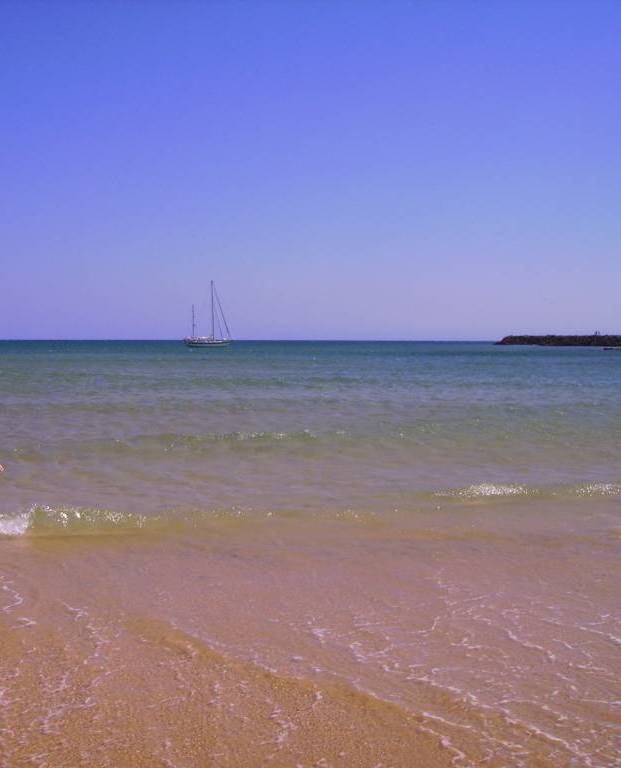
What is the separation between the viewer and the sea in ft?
12.5

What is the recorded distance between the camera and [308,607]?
18.6 ft

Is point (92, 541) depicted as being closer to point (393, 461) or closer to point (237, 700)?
point (237, 700)

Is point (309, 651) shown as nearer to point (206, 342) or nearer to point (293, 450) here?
point (293, 450)

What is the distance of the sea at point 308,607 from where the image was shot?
12.5ft

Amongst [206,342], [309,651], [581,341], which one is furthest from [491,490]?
[581,341]

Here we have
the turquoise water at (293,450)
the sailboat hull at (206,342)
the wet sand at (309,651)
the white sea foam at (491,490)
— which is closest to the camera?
the wet sand at (309,651)

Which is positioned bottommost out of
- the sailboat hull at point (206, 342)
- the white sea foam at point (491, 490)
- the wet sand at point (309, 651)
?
the wet sand at point (309, 651)

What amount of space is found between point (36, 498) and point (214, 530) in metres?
2.90

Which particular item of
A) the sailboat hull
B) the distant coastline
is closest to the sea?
the sailboat hull

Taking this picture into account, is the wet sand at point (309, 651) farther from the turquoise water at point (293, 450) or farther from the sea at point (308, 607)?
the turquoise water at point (293, 450)

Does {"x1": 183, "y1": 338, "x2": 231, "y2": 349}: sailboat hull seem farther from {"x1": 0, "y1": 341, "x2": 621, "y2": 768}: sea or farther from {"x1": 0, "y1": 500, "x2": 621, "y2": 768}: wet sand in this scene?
{"x1": 0, "y1": 500, "x2": 621, "y2": 768}: wet sand

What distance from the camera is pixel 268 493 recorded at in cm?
998

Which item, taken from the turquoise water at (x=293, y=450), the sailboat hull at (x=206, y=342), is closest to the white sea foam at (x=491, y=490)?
the turquoise water at (x=293, y=450)

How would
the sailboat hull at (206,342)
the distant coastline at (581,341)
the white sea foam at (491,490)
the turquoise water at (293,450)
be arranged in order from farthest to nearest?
the distant coastline at (581,341) < the sailboat hull at (206,342) < the white sea foam at (491,490) < the turquoise water at (293,450)
